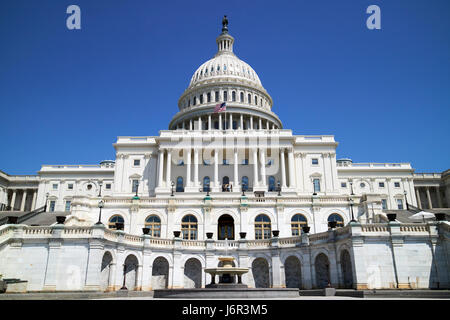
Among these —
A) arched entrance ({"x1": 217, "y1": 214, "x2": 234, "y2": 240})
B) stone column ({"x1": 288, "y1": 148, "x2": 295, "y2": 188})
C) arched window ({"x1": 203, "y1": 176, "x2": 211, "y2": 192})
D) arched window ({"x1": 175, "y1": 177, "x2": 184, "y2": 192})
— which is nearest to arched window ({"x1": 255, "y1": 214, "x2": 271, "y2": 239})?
arched entrance ({"x1": 217, "y1": 214, "x2": 234, "y2": 240})

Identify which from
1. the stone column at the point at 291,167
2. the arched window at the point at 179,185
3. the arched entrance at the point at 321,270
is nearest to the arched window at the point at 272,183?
the stone column at the point at 291,167

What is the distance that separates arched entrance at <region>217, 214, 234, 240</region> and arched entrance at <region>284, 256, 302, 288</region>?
1113cm

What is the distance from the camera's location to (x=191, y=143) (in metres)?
81.7

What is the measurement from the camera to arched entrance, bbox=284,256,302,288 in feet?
124

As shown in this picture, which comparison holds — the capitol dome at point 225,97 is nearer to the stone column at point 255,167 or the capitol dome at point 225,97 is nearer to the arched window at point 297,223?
the stone column at point 255,167

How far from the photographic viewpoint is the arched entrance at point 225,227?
158 ft

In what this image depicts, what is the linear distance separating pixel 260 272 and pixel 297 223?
1126 cm

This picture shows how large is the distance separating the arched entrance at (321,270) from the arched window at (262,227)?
455 inches

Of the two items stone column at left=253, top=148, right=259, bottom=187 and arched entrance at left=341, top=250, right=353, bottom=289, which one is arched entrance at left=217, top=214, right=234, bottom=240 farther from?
stone column at left=253, top=148, right=259, bottom=187

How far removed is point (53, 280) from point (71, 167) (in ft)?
258

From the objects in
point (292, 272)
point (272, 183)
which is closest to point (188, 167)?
point (272, 183)
